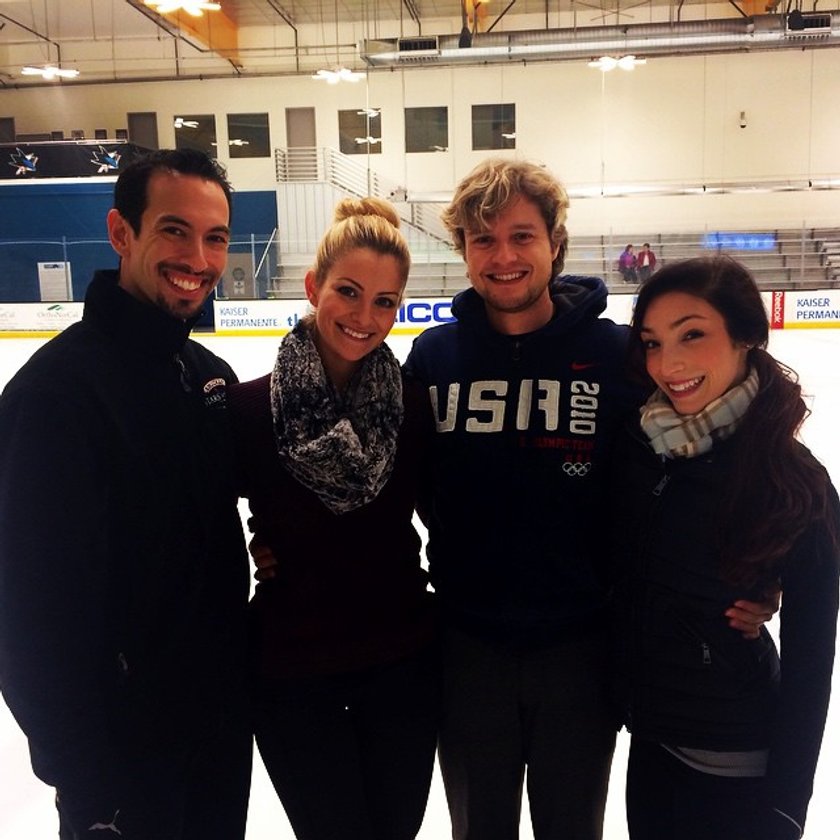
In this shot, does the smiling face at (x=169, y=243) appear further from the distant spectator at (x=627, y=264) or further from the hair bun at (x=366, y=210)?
the distant spectator at (x=627, y=264)

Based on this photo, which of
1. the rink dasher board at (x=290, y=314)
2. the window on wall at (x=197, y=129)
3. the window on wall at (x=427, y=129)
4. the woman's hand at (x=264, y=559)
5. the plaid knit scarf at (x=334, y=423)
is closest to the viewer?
the plaid knit scarf at (x=334, y=423)

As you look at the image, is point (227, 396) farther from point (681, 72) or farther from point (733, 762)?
point (681, 72)

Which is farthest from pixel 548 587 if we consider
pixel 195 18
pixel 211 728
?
pixel 195 18

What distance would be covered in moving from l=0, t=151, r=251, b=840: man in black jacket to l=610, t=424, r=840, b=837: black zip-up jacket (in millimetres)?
749

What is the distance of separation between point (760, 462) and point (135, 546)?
3.47ft

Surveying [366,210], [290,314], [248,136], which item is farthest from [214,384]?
[248,136]

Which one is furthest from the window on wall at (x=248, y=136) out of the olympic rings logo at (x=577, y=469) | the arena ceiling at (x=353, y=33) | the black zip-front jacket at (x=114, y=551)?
the olympic rings logo at (x=577, y=469)

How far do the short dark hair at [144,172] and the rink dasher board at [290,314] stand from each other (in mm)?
→ 8546

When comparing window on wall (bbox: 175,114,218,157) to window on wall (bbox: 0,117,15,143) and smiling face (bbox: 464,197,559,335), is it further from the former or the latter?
smiling face (bbox: 464,197,559,335)

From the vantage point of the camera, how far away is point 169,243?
5.11 ft

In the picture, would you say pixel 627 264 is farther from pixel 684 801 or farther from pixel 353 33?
pixel 684 801

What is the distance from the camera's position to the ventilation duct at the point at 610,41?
1309 centimetres

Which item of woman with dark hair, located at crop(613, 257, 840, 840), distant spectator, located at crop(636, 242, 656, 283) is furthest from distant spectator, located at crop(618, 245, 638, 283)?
woman with dark hair, located at crop(613, 257, 840, 840)

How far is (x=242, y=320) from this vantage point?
11656mm
